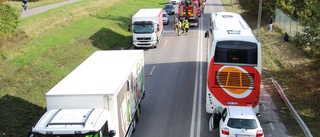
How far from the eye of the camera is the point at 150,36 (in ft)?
109

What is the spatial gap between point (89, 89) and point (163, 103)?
26.1 ft

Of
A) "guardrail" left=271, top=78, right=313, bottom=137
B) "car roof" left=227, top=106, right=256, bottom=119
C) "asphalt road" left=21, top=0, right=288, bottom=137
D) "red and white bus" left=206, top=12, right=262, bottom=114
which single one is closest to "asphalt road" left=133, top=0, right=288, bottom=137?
"asphalt road" left=21, top=0, right=288, bottom=137

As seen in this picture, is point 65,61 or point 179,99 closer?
point 179,99

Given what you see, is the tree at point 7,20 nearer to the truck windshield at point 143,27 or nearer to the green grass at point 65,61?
the green grass at point 65,61

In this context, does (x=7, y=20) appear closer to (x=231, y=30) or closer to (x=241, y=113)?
(x=231, y=30)

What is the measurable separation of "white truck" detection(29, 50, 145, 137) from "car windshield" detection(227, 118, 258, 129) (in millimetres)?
4004

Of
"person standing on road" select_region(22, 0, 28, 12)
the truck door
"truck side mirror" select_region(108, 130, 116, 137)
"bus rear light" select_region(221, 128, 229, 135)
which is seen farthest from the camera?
"person standing on road" select_region(22, 0, 28, 12)

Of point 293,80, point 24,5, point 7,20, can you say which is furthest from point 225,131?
point 24,5

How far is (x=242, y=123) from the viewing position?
47.4ft

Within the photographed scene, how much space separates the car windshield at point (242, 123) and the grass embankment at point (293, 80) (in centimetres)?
312

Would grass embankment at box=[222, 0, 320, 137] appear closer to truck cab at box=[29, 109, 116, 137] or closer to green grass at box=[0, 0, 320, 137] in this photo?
green grass at box=[0, 0, 320, 137]

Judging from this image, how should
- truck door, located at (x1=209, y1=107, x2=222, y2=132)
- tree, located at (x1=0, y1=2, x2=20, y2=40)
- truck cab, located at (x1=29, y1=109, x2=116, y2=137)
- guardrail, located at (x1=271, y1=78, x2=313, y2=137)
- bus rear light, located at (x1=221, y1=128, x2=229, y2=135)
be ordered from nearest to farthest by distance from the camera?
truck cab, located at (x1=29, y1=109, x2=116, y2=137) < bus rear light, located at (x1=221, y1=128, x2=229, y2=135) < guardrail, located at (x1=271, y1=78, x2=313, y2=137) < truck door, located at (x1=209, y1=107, x2=222, y2=132) < tree, located at (x1=0, y1=2, x2=20, y2=40)

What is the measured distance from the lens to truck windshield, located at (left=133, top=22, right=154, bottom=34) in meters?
33.2

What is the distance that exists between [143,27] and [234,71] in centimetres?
1778
